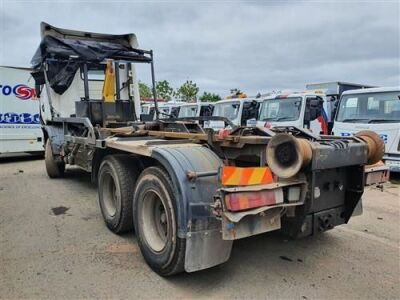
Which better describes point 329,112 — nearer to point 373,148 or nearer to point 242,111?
point 242,111

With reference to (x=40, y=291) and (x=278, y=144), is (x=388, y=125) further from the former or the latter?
(x=40, y=291)

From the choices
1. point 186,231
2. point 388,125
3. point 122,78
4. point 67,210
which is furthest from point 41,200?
point 388,125

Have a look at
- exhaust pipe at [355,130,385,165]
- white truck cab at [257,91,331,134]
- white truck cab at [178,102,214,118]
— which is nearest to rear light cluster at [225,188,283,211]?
exhaust pipe at [355,130,385,165]

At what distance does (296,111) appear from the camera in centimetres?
1102

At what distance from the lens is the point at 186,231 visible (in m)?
3.15

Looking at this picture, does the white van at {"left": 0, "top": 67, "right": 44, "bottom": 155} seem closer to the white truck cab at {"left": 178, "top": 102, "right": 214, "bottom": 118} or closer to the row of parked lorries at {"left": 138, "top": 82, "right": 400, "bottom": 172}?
the row of parked lorries at {"left": 138, "top": 82, "right": 400, "bottom": 172}

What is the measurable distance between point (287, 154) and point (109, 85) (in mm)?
5235

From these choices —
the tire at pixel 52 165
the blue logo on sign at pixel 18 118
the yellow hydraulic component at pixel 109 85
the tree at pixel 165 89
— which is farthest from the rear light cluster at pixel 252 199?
the tree at pixel 165 89

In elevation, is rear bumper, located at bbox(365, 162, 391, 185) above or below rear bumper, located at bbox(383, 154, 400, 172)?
above

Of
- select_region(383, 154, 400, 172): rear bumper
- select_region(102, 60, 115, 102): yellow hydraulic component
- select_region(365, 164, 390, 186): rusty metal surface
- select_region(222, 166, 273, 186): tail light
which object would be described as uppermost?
select_region(102, 60, 115, 102): yellow hydraulic component

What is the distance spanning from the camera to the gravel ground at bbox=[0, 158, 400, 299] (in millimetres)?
3342

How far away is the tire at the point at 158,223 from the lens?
10.9 feet

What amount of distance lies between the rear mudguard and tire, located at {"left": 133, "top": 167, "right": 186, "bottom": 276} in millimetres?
116

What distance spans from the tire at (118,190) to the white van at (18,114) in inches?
322
